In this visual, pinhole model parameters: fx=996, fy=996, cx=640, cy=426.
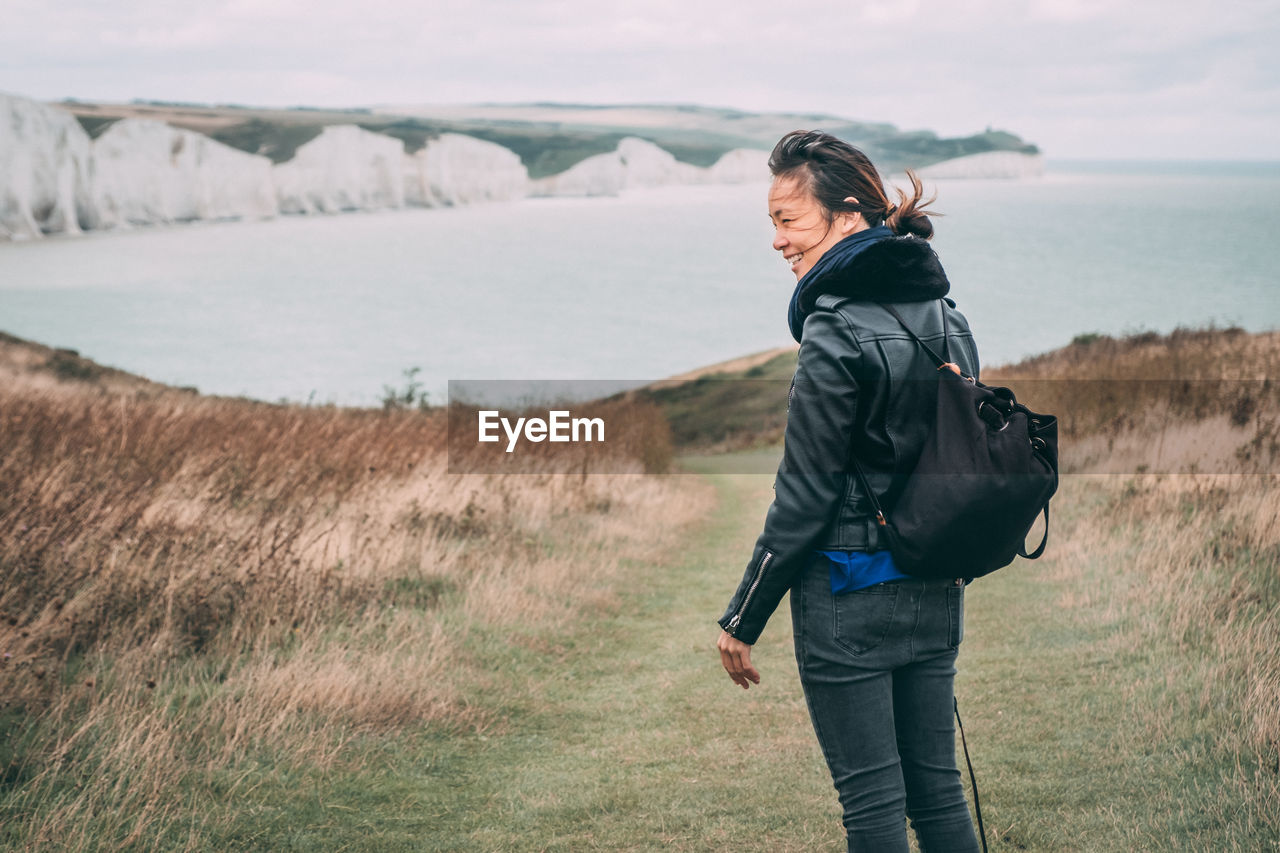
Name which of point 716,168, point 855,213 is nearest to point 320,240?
point 716,168

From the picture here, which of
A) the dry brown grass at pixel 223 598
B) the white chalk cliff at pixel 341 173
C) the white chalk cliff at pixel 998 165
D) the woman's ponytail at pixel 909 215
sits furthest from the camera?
the white chalk cliff at pixel 998 165

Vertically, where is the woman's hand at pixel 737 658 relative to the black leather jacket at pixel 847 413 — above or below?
below

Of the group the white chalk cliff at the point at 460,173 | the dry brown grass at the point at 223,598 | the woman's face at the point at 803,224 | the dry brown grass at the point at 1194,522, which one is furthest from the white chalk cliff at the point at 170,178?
the woman's face at the point at 803,224

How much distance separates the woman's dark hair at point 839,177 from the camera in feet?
7.54

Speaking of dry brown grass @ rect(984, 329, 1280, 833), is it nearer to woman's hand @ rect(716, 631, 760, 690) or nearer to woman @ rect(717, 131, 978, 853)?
woman @ rect(717, 131, 978, 853)

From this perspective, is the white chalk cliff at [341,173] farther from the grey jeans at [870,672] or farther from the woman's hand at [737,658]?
the grey jeans at [870,672]

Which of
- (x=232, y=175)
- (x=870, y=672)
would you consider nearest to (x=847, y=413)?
(x=870, y=672)

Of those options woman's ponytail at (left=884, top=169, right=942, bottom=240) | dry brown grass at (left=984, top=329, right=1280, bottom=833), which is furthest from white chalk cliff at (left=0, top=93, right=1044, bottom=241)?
woman's ponytail at (left=884, top=169, right=942, bottom=240)

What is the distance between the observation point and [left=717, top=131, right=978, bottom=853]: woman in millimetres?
2123

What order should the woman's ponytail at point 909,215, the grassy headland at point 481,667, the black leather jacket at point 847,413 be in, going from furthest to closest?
1. the grassy headland at point 481,667
2. the woman's ponytail at point 909,215
3. the black leather jacket at point 847,413

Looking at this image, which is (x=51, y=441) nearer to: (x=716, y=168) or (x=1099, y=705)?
(x=1099, y=705)

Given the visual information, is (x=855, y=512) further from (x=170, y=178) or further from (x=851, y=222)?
(x=170, y=178)

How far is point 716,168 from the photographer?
138m

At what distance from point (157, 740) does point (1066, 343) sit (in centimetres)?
3348
